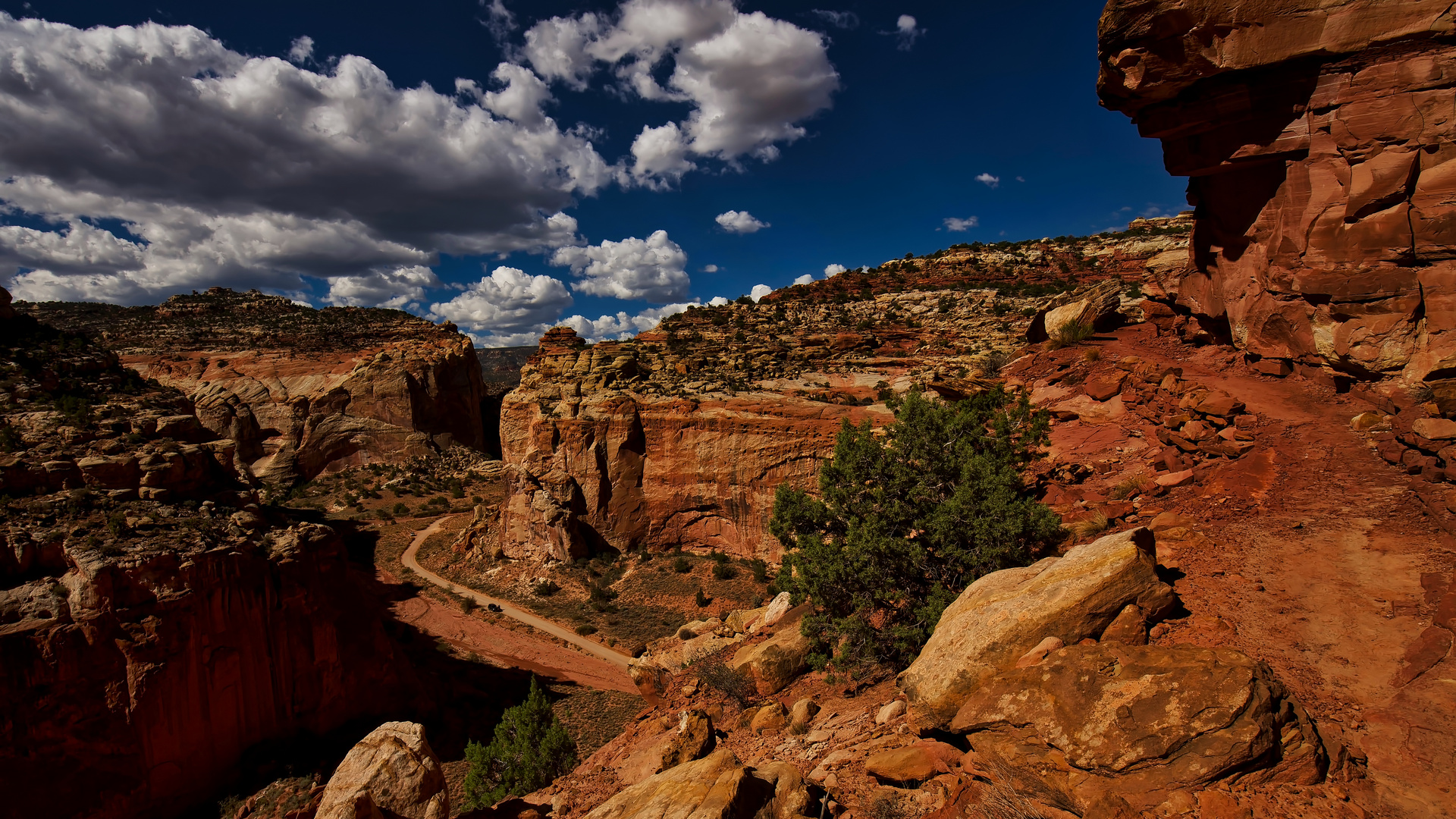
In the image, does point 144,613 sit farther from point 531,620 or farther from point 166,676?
point 531,620

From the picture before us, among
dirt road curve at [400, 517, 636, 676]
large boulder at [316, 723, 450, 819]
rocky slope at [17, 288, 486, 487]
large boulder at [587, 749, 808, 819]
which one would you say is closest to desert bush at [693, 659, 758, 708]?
large boulder at [587, 749, 808, 819]

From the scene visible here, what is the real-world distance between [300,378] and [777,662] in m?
64.0

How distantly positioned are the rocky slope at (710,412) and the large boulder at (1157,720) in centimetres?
2014

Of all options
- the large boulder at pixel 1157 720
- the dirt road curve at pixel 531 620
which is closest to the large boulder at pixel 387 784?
the large boulder at pixel 1157 720

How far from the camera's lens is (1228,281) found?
1435 cm

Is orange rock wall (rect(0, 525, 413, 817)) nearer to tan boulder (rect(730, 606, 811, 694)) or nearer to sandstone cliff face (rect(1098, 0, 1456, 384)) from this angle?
tan boulder (rect(730, 606, 811, 694))

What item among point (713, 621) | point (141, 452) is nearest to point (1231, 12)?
point (713, 621)

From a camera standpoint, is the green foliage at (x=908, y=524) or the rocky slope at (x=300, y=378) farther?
the rocky slope at (x=300, y=378)

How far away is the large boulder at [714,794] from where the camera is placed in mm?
7242

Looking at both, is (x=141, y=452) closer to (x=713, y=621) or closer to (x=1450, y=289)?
(x=713, y=621)

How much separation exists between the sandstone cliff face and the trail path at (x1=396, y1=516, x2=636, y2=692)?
23.8 m

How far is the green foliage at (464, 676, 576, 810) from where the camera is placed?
14125mm

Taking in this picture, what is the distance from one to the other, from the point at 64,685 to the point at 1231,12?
96.4ft

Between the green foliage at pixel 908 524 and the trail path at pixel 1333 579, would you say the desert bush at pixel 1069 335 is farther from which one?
the trail path at pixel 1333 579
